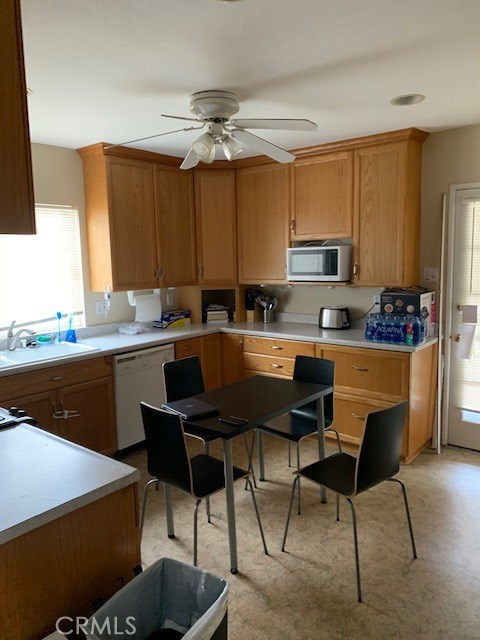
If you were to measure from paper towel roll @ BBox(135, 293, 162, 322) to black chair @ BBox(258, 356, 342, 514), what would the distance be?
1.65m

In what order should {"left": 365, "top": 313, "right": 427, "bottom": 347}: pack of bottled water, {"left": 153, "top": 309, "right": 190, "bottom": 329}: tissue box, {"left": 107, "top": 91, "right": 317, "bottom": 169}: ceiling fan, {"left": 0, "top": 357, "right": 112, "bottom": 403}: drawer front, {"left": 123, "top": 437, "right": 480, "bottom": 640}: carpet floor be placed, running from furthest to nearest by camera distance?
1. {"left": 153, "top": 309, "right": 190, "bottom": 329}: tissue box
2. {"left": 365, "top": 313, "right": 427, "bottom": 347}: pack of bottled water
3. {"left": 0, "top": 357, "right": 112, "bottom": 403}: drawer front
4. {"left": 107, "top": 91, "right": 317, "bottom": 169}: ceiling fan
5. {"left": 123, "top": 437, "right": 480, "bottom": 640}: carpet floor

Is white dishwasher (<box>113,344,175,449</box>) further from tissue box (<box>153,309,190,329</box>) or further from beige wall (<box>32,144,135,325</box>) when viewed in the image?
beige wall (<box>32,144,135,325</box>)

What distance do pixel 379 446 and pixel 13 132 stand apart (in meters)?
1.89

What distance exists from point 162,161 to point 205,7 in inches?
98.3

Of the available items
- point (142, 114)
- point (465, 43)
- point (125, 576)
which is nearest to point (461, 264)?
point (465, 43)

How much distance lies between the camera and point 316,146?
3871 mm

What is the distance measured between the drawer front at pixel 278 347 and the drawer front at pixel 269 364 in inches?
1.7

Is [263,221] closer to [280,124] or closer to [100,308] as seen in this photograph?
[100,308]

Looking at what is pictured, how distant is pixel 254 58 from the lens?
2152mm

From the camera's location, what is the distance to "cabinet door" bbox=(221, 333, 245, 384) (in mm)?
4297

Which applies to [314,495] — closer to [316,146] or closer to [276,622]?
[276,622]

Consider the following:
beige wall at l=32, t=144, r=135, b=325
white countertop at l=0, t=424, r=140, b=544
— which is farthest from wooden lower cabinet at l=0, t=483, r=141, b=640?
beige wall at l=32, t=144, r=135, b=325

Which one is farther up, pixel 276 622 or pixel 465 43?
pixel 465 43

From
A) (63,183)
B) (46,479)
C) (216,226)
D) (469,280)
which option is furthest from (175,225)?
(46,479)
